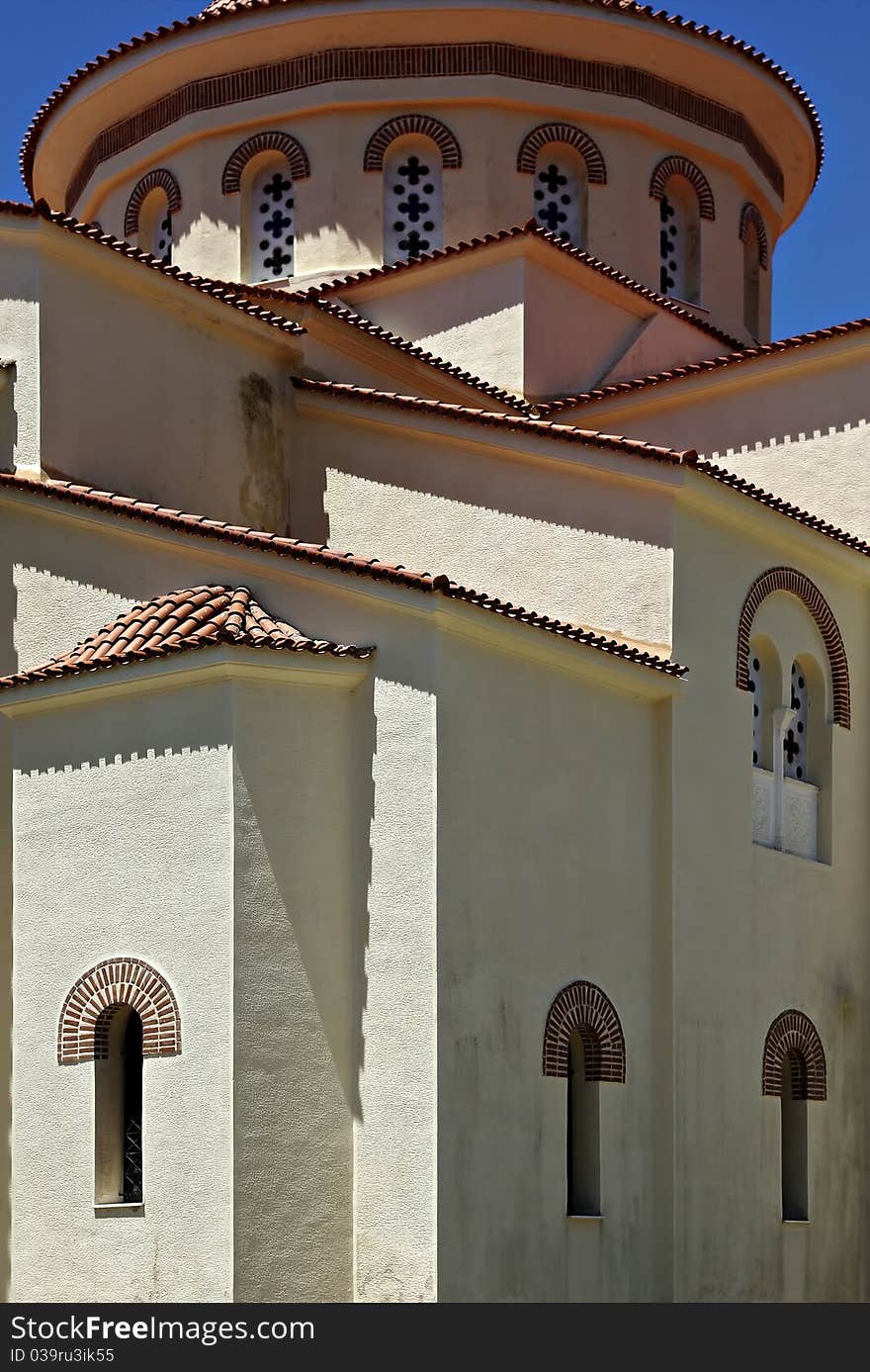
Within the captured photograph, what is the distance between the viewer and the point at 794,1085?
1744cm

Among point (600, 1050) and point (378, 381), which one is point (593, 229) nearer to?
point (378, 381)

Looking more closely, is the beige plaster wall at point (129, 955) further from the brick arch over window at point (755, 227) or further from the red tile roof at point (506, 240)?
the brick arch over window at point (755, 227)

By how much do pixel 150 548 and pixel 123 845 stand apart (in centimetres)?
230

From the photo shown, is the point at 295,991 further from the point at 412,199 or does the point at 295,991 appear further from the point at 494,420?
the point at 412,199

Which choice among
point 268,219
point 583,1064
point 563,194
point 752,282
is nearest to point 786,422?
point 563,194

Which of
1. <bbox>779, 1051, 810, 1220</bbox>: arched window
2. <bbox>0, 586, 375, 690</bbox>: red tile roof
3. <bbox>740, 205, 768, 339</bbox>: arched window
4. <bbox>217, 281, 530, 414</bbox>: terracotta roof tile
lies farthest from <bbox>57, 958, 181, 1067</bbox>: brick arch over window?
<bbox>740, 205, 768, 339</bbox>: arched window

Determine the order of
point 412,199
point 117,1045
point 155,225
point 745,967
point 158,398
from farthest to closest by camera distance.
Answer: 1. point 155,225
2. point 412,199
3. point 158,398
4. point 745,967
5. point 117,1045

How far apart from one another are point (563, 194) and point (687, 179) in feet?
4.52

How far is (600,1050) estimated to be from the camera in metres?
15.4

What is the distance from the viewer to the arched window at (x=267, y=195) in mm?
22031

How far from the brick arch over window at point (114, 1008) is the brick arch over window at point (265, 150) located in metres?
10.1

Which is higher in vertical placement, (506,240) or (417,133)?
(417,133)

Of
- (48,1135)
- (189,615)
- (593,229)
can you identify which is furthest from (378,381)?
(48,1135)
